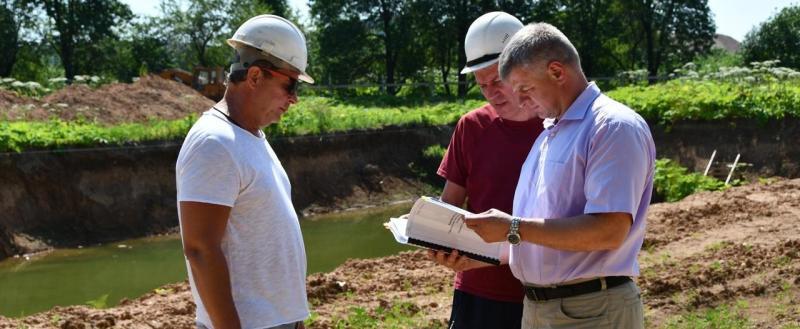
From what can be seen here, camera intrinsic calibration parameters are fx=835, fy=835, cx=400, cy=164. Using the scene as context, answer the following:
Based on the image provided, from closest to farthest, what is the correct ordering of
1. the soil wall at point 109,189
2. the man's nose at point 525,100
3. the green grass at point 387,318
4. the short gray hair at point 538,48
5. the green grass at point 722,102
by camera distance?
the short gray hair at point 538,48 < the man's nose at point 525,100 < the green grass at point 387,318 < the soil wall at point 109,189 < the green grass at point 722,102

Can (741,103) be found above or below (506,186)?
below

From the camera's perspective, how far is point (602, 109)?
2572 mm

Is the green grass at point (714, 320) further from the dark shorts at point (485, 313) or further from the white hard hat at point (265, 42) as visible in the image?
the white hard hat at point (265, 42)

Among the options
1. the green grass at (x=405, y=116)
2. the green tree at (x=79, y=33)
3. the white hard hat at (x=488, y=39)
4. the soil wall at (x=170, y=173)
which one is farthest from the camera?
the green tree at (x=79, y=33)

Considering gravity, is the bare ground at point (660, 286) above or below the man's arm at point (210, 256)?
below

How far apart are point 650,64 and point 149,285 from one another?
36.1m

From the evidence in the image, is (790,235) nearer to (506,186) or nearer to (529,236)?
(506,186)

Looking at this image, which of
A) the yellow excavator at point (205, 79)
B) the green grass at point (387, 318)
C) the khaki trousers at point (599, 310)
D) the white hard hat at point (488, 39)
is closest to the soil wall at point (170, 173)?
the yellow excavator at point (205, 79)

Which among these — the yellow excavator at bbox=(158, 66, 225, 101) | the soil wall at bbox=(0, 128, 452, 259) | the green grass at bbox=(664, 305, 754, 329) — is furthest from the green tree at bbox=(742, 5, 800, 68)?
the green grass at bbox=(664, 305, 754, 329)

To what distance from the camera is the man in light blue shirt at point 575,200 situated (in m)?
2.45

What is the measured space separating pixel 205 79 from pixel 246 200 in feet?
82.6

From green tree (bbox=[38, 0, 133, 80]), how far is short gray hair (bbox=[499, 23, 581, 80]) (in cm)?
4205

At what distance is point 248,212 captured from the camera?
2.58 metres

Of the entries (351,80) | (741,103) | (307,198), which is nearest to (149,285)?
(307,198)
